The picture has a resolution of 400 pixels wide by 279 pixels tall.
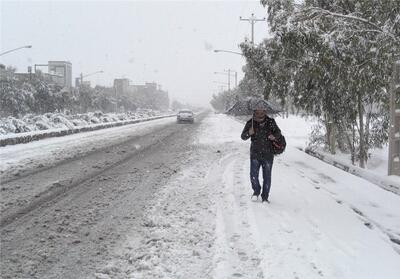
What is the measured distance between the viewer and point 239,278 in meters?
4.76

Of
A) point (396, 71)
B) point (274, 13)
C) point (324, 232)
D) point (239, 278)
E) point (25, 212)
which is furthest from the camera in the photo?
point (274, 13)

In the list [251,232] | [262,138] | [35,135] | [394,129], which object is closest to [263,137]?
[262,138]

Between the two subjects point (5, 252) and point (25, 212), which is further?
point (25, 212)

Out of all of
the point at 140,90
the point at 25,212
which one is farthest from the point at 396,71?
the point at 140,90

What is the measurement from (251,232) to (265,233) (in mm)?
187

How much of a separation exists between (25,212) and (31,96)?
47858 mm

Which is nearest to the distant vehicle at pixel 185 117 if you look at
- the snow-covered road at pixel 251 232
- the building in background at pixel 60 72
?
the snow-covered road at pixel 251 232

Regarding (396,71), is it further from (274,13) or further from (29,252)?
(29,252)

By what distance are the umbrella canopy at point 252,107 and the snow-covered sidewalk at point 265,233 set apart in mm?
1569

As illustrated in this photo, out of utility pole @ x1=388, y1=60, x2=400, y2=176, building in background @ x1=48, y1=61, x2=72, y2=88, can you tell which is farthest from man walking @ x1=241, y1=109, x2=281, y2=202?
building in background @ x1=48, y1=61, x2=72, y2=88

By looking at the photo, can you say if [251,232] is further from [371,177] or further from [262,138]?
[371,177]

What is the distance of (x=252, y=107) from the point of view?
8109mm

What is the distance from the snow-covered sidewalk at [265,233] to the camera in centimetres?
505

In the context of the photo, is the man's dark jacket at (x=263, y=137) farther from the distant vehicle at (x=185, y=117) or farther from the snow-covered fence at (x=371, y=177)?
the distant vehicle at (x=185, y=117)
